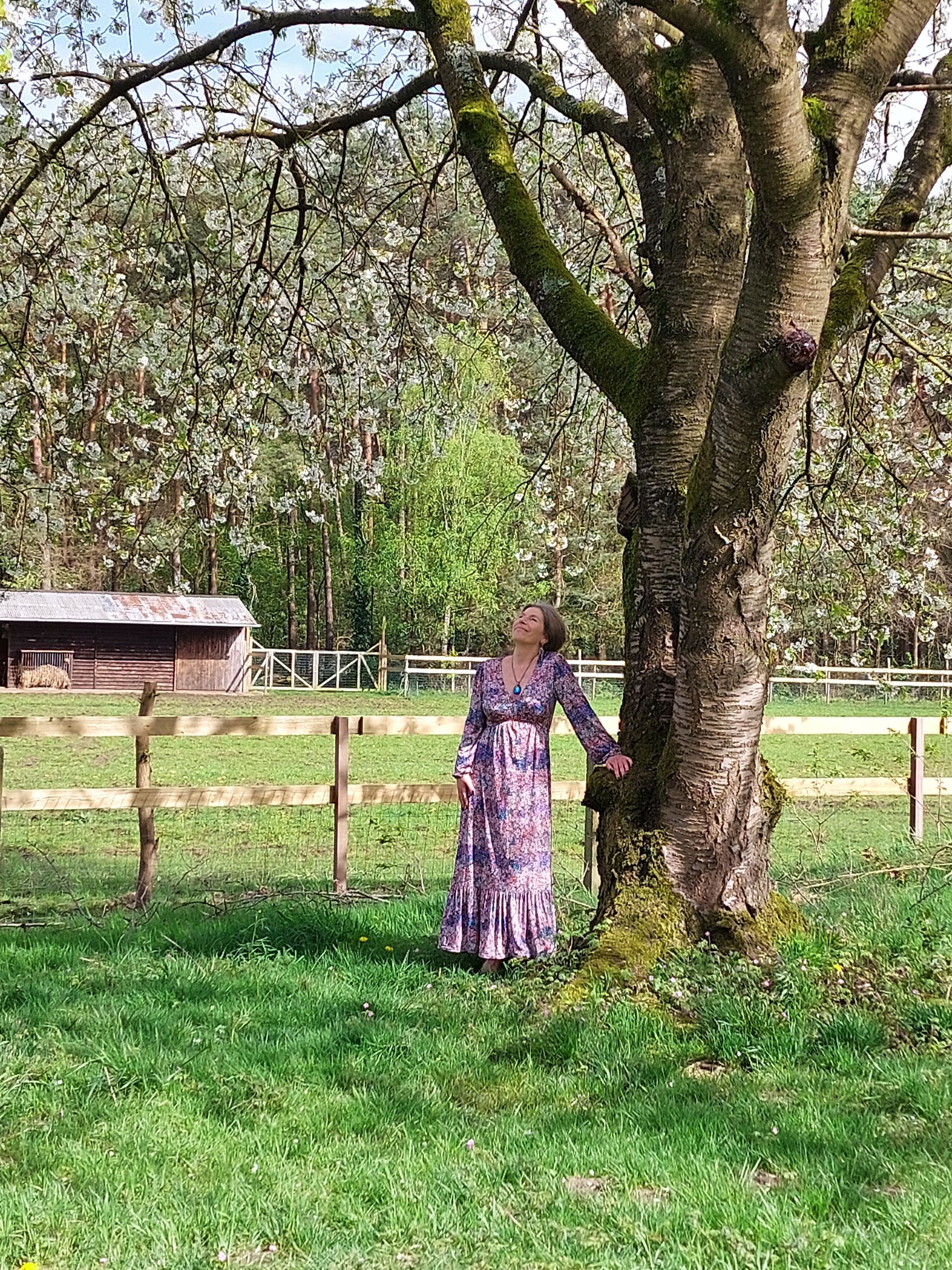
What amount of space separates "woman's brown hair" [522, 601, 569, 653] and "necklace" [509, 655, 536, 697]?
0.37ft

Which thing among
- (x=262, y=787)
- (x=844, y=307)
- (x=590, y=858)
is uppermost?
(x=844, y=307)

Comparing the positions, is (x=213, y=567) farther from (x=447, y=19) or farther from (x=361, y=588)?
(x=447, y=19)

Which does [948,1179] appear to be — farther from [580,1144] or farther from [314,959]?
[314,959]

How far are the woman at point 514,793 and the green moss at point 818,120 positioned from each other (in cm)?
224

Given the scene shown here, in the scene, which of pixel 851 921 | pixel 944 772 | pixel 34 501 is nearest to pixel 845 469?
pixel 851 921

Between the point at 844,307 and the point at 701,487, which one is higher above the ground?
the point at 844,307

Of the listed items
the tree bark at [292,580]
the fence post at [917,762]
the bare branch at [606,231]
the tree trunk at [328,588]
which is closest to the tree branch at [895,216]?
the bare branch at [606,231]

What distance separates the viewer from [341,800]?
658 centimetres

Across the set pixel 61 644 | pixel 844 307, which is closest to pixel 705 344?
pixel 844 307

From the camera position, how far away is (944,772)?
14969mm

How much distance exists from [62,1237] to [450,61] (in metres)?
5.08

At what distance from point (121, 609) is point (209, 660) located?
329 cm

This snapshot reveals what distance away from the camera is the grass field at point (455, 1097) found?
102 inches

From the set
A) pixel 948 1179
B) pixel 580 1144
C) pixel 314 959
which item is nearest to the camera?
pixel 948 1179
